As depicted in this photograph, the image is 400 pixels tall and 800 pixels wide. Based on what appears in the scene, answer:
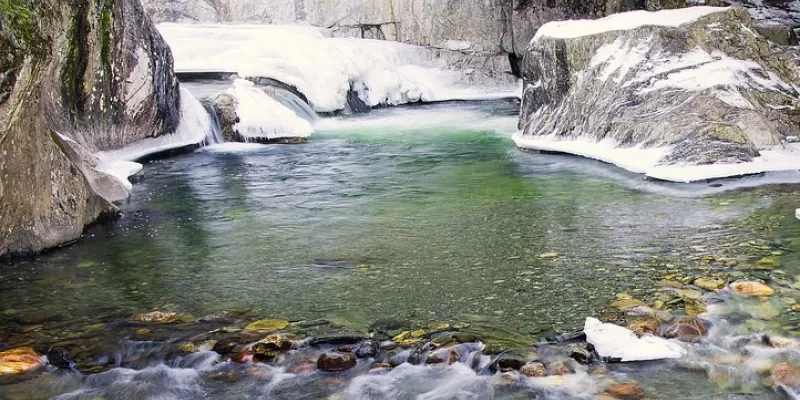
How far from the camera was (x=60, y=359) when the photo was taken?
4066mm

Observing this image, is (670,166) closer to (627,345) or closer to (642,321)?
(642,321)

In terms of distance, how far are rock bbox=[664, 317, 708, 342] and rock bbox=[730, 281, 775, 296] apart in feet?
1.93

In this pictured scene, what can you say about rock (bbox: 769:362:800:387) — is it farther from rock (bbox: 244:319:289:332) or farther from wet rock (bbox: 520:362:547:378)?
rock (bbox: 244:319:289:332)

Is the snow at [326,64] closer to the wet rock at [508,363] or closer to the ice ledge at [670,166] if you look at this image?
the ice ledge at [670,166]

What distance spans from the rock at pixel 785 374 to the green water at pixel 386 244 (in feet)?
3.30

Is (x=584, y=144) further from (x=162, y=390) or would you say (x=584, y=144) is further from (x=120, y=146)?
(x=162, y=390)

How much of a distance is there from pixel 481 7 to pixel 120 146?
13214 mm

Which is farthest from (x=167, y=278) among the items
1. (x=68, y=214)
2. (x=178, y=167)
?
(x=178, y=167)

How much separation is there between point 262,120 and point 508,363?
957 cm

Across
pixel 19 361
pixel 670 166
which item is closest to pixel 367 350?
pixel 19 361

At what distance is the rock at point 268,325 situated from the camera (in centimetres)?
431

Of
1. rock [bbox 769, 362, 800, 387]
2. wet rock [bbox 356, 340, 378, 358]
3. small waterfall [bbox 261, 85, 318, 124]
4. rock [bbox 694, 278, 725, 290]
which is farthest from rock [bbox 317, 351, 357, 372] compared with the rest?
small waterfall [bbox 261, 85, 318, 124]

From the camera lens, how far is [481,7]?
21250mm

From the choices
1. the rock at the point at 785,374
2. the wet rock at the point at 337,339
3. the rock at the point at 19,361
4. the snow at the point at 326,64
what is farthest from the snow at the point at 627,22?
the rock at the point at 19,361
